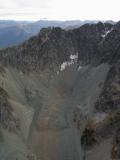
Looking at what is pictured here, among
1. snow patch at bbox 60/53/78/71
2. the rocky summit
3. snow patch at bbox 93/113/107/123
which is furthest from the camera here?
snow patch at bbox 60/53/78/71

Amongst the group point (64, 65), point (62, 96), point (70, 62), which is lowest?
point (62, 96)

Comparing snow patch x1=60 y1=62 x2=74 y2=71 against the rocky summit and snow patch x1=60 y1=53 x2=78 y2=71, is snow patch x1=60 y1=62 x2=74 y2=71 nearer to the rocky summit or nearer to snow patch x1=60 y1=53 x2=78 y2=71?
snow patch x1=60 y1=53 x2=78 y2=71

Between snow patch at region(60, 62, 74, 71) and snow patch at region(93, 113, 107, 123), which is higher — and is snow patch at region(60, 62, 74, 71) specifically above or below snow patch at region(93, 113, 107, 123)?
above

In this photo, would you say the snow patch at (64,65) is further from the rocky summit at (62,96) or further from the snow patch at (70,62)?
the rocky summit at (62,96)

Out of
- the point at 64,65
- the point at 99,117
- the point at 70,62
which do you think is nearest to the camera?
the point at 99,117

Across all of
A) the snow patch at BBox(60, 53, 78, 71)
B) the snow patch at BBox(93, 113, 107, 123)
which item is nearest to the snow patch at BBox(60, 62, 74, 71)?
the snow patch at BBox(60, 53, 78, 71)

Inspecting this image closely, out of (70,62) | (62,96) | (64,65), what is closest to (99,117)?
(62,96)

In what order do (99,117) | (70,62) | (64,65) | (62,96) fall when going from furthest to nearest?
(70,62)
(64,65)
(62,96)
(99,117)

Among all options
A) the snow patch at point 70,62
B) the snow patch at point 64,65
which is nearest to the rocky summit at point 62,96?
the snow patch at point 70,62

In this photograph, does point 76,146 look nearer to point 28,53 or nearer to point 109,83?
point 109,83

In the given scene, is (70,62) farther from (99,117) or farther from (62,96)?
(99,117)
